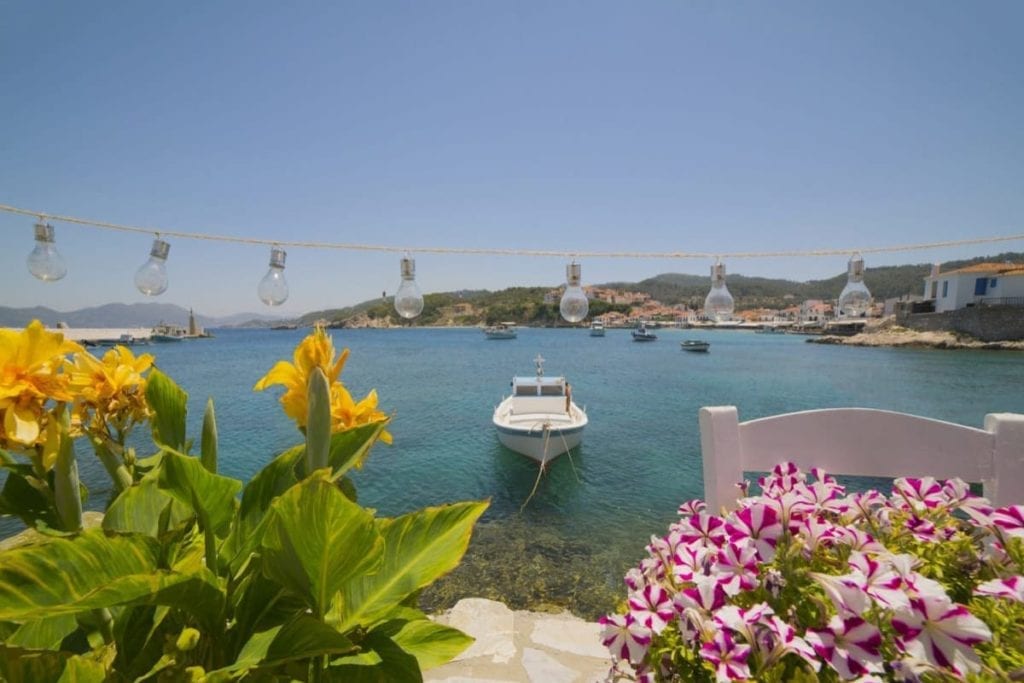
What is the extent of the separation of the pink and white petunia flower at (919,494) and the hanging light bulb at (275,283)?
10.9ft

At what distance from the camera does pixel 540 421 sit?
1128cm

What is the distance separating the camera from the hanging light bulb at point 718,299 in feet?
11.0

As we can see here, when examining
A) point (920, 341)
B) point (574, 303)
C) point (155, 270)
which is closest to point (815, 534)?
point (574, 303)

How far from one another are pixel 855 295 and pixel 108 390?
13.1 ft

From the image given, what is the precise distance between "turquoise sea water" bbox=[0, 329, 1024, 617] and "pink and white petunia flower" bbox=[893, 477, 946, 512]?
0.71m

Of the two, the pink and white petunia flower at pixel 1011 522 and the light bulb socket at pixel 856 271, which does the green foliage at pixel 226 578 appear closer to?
the pink and white petunia flower at pixel 1011 522

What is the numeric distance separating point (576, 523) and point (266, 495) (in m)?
8.21

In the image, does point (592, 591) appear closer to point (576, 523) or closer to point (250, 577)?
point (576, 523)

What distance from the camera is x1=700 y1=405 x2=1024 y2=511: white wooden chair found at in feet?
5.14

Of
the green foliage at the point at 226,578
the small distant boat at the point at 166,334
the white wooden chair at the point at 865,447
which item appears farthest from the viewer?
the small distant boat at the point at 166,334

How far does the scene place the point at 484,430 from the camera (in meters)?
15.9

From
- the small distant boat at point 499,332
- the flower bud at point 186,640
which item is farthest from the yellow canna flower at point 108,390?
the small distant boat at point 499,332

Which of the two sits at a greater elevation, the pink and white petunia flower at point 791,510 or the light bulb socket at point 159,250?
the light bulb socket at point 159,250

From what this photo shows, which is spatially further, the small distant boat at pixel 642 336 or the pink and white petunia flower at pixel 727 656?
the small distant boat at pixel 642 336
